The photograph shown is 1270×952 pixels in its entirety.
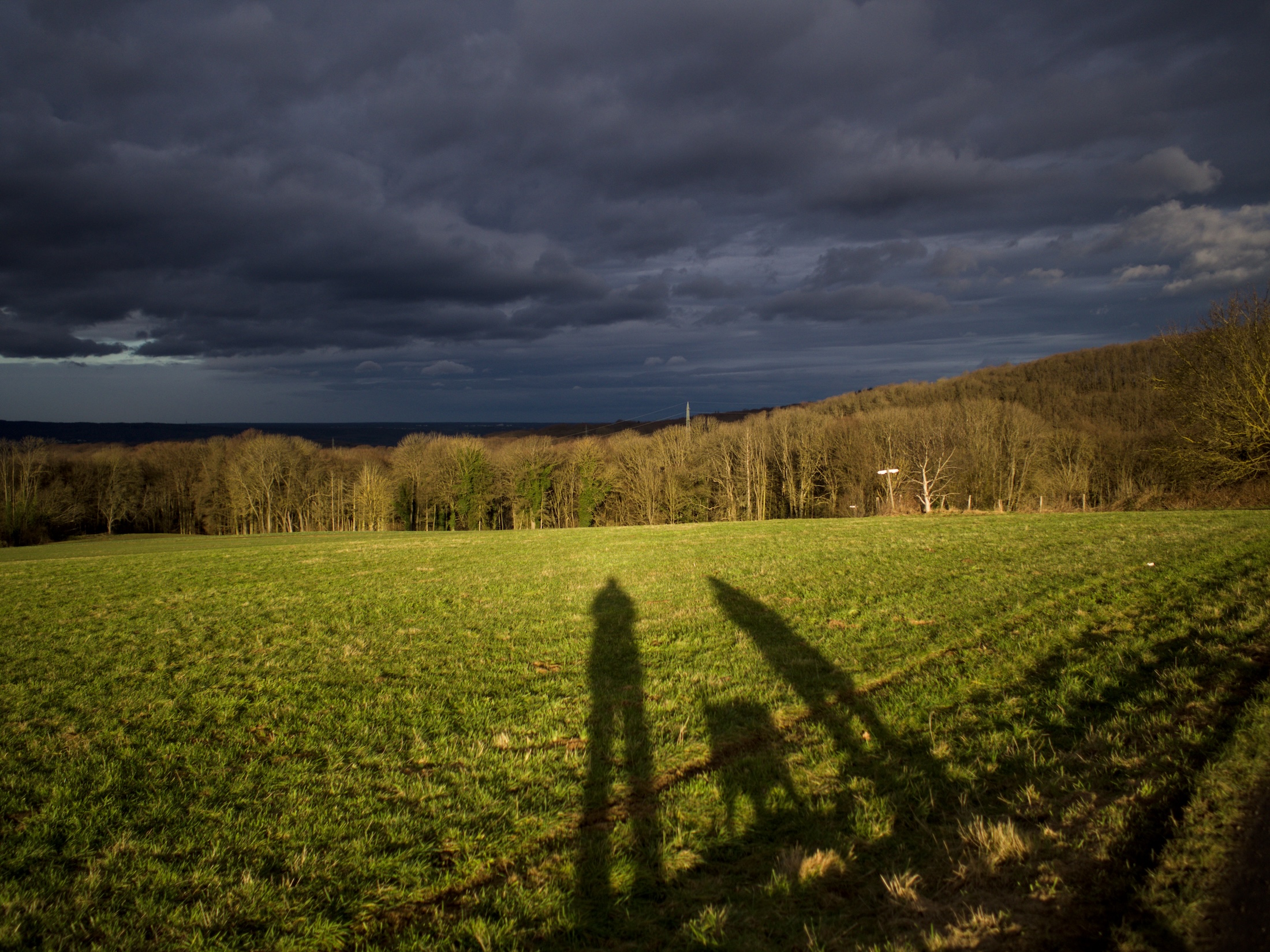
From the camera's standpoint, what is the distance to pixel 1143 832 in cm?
383

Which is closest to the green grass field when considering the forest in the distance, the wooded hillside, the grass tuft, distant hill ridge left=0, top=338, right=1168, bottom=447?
the grass tuft

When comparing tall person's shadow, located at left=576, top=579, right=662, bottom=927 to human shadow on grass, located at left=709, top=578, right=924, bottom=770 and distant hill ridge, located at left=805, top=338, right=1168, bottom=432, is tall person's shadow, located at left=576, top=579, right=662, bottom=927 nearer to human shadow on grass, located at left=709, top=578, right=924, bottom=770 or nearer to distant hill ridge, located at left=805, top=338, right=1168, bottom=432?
human shadow on grass, located at left=709, top=578, right=924, bottom=770

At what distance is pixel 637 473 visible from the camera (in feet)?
250

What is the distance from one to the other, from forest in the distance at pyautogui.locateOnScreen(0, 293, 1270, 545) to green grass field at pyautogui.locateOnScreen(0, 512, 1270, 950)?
42595mm

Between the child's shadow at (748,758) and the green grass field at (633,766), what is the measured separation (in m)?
0.04

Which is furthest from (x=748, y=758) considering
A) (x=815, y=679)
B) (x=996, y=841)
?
(x=815, y=679)

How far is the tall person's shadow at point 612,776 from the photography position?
4047 millimetres

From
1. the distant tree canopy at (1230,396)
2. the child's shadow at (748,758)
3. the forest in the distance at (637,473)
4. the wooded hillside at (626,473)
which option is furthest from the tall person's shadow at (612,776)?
the wooded hillside at (626,473)

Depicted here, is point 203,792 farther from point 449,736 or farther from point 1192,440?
point 1192,440

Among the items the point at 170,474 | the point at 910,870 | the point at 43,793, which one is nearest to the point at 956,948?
the point at 910,870

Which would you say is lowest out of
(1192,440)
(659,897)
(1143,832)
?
(659,897)

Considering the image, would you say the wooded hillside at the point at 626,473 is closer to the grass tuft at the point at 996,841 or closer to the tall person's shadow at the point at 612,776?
the tall person's shadow at the point at 612,776

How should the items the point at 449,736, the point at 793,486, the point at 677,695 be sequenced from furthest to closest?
the point at 793,486
the point at 677,695
the point at 449,736

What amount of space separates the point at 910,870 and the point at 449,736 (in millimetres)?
4482
